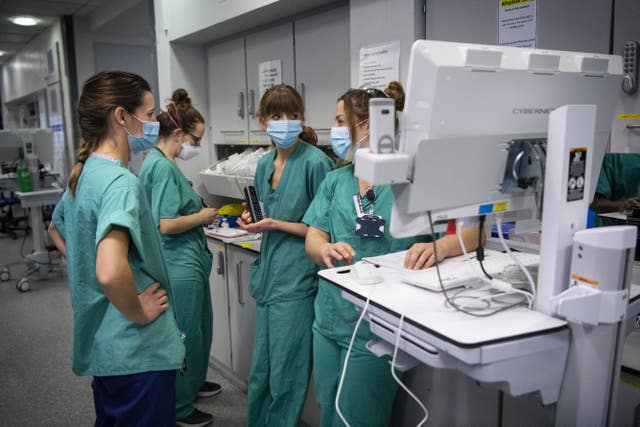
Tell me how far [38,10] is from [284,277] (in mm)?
4964

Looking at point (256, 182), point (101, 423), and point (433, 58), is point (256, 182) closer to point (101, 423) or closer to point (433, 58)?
point (101, 423)

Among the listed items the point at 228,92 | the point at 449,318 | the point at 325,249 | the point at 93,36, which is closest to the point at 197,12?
the point at 228,92

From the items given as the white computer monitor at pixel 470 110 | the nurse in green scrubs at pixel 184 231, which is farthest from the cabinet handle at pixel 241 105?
the white computer monitor at pixel 470 110

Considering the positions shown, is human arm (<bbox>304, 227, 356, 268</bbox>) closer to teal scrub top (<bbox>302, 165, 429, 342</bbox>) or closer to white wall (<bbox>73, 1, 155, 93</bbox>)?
teal scrub top (<bbox>302, 165, 429, 342</bbox>)

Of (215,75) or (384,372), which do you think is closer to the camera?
(384,372)

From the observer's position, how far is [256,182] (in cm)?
212

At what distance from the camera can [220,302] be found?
8.71 feet

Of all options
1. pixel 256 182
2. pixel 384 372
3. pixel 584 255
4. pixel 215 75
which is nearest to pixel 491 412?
pixel 384 372

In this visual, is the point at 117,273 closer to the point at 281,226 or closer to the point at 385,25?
the point at 281,226

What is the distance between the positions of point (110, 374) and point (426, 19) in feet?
5.18

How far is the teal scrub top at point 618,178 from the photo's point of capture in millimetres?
1502

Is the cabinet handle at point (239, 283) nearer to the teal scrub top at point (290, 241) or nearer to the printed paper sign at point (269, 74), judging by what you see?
the teal scrub top at point (290, 241)

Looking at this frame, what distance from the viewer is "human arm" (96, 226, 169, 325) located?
3.64 feet

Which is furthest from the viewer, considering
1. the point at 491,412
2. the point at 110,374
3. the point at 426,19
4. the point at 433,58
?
the point at 426,19
